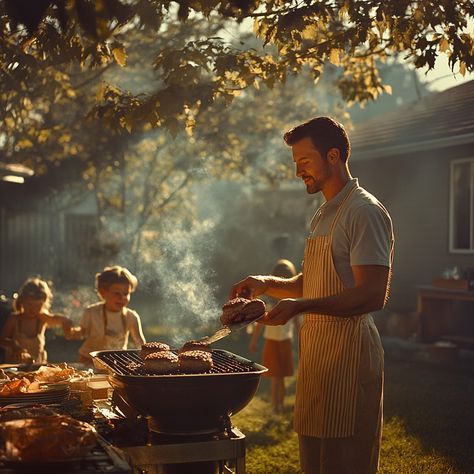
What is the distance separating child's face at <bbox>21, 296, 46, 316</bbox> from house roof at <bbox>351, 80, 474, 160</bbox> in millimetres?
7535

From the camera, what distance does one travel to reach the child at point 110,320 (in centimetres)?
648

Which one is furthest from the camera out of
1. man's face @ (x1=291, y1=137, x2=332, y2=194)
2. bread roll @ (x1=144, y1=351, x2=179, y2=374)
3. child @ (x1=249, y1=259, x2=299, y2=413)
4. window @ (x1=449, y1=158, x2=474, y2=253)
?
window @ (x1=449, y1=158, x2=474, y2=253)

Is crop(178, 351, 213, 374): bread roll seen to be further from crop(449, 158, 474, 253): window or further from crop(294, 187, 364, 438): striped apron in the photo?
crop(449, 158, 474, 253): window

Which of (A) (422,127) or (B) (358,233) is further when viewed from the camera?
(A) (422,127)

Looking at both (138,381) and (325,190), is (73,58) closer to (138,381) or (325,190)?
(325,190)

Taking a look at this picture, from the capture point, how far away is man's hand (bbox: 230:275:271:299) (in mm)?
4305

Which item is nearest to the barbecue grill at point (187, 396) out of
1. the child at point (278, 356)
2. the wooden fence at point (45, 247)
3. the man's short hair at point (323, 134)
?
the man's short hair at point (323, 134)

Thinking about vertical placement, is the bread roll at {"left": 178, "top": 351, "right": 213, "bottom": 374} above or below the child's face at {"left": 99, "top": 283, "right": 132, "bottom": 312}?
below

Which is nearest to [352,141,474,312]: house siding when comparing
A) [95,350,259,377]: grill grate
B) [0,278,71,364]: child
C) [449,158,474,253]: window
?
[449,158,474,253]: window

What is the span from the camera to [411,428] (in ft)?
26.3

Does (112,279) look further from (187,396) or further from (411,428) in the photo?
(411,428)

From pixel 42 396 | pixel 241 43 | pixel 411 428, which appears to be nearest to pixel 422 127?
pixel 411 428

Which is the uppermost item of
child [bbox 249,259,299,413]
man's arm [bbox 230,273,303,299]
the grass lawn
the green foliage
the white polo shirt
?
the green foliage

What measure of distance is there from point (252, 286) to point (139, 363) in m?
0.74
